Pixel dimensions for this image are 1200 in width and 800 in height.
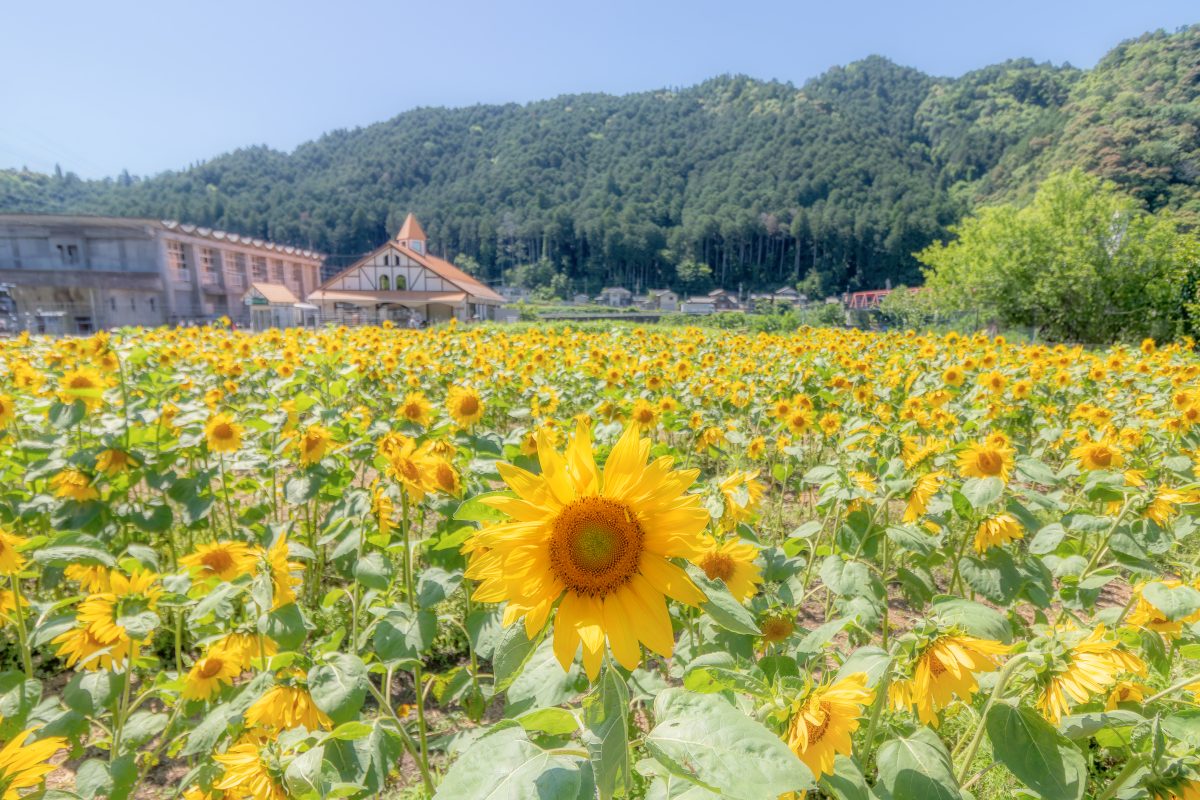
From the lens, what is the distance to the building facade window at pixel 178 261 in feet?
112

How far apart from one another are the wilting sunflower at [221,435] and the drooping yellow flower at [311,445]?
752 mm

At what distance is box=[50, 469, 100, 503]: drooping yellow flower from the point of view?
2434 mm

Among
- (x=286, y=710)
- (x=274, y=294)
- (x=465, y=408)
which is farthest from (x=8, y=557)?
(x=274, y=294)

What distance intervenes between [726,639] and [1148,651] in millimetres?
1109

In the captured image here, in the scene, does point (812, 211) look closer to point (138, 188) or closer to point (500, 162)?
point (500, 162)

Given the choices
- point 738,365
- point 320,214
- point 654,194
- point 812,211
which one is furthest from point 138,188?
point 738,365

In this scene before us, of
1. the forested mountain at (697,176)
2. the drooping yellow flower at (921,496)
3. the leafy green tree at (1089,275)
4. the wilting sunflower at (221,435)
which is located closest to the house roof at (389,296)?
the leafy green tree at (1089,275)

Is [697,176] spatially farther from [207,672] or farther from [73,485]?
[207,672]

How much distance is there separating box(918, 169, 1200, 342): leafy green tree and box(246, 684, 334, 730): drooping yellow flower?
21.4m

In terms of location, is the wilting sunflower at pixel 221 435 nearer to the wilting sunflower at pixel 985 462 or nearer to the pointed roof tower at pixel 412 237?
the wilting sunflower at pixel 985 462

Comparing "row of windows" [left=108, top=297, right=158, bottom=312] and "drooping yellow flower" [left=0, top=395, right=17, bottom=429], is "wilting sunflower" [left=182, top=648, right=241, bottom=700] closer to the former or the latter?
"drooping yellow flower" [left=0, top=395, right=17, bottom=429]

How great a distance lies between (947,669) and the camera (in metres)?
1.09

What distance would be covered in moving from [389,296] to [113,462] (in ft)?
137

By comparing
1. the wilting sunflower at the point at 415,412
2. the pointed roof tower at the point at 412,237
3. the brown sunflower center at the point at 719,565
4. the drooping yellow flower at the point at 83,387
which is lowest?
the brown sunflower center at the point at 719,565
